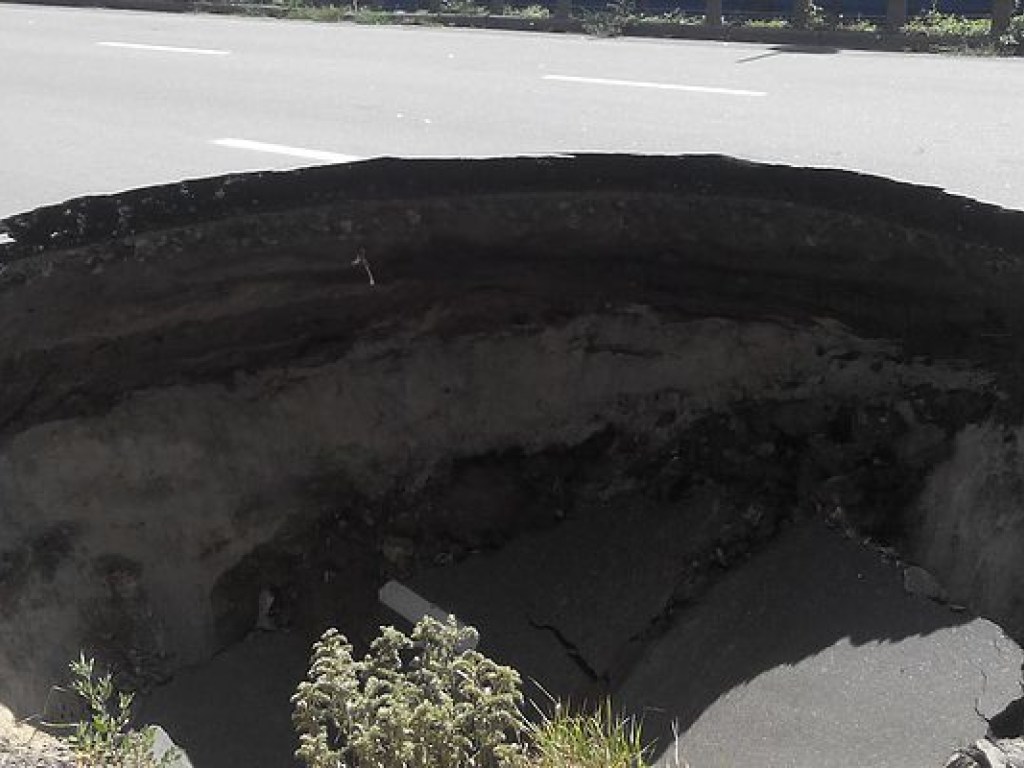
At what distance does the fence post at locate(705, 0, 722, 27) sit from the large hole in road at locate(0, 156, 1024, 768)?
759cm

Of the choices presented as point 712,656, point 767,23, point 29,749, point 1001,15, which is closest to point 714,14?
point 767,23

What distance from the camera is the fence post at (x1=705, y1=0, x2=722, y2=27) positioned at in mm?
10891

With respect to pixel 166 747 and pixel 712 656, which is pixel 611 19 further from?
pixel 166 747

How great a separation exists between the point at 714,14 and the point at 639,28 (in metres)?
0.71

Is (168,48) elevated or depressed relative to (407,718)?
elevated

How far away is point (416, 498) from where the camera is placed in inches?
171

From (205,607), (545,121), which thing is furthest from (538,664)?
(545,121)

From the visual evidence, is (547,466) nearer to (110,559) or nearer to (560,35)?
(110,559)

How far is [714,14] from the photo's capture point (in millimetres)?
10914

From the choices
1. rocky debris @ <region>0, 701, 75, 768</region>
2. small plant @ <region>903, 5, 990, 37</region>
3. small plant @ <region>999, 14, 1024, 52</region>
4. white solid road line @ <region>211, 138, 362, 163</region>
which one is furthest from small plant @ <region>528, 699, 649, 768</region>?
small plant @ <region>903, 5, 990, 37</region>

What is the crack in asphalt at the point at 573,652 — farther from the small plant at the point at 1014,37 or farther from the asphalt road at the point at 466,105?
the small plant at the point at 1014,37

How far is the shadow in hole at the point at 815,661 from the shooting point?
3248 millimetres

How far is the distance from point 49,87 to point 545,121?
361cm

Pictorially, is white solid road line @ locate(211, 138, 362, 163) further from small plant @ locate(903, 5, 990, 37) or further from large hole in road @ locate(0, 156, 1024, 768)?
small plant @ locate(903, 5, 990, 37)
